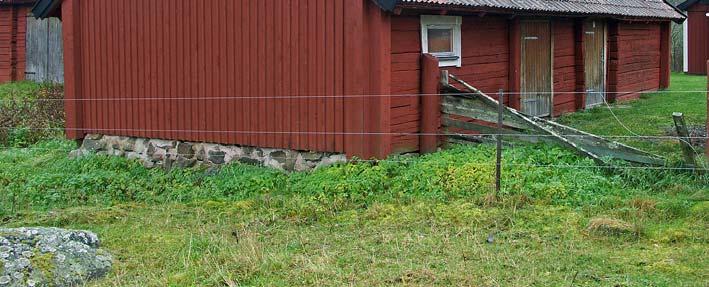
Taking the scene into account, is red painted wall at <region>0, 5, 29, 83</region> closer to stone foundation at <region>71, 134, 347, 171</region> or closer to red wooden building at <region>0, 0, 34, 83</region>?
red wooden building at <region>0, 0, 34, 83</region>

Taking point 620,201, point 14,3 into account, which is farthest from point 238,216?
point 14,3

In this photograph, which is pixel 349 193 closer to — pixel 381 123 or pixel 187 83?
pixel 381 123

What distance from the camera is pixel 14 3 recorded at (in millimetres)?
29312

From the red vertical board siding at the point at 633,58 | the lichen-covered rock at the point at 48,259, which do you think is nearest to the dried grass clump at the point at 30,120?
the lichen-covered rock at the point at 48,259

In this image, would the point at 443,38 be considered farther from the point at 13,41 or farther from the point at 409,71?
the point at 13,41

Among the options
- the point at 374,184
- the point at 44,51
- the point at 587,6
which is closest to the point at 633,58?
the point at 587,6

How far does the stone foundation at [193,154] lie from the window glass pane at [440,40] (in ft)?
7.61

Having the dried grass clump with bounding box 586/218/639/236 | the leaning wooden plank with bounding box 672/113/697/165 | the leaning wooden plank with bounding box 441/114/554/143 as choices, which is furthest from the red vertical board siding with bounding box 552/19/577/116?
the dried grass clump with bounding box 586/218/639/236

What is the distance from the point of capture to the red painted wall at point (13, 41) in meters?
29.7

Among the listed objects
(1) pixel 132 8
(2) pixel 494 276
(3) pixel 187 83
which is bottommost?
(2) pixel 494 276

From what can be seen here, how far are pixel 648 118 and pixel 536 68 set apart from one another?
2805 millimetres

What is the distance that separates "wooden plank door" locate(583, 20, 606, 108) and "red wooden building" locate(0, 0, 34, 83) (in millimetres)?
18210

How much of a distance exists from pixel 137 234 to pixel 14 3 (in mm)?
21625

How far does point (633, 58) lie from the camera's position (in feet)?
78.0
